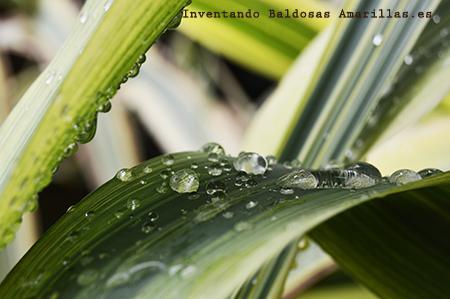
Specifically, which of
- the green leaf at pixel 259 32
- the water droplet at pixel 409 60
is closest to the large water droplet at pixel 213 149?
the water droplet at pixel 409 60

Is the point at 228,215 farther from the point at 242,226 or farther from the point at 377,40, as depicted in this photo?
the point at 377,40

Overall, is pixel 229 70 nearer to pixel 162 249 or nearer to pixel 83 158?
pixel 83 158

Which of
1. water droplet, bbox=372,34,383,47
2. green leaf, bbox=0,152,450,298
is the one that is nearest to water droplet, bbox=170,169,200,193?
green leaf, bbox=0,152,450,298

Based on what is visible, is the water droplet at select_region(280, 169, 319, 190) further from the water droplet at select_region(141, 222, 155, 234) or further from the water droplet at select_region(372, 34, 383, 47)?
the water droplet at select_region(372, 34, 383, 47)

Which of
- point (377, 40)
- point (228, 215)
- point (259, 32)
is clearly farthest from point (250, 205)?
point (259, 32)

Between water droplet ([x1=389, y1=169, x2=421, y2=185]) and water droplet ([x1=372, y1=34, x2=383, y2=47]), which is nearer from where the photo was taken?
water droplet ([x1=389, y1=169, x2=421, y2=185])

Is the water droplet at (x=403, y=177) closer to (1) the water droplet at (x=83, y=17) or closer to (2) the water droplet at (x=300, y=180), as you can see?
(2) the water droplet at (x=300, y=180)

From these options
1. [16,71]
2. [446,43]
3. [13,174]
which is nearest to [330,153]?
[446,43]
